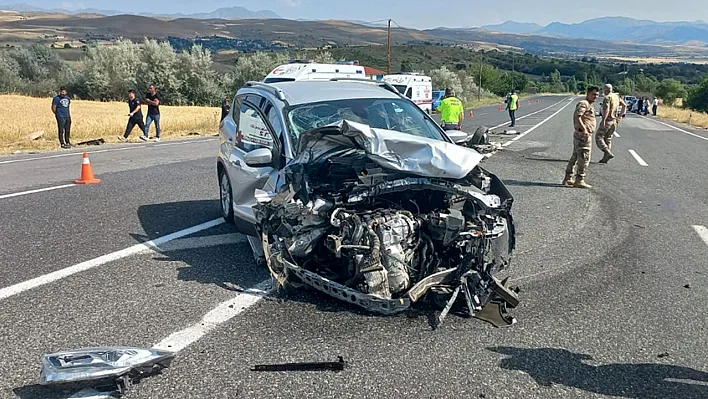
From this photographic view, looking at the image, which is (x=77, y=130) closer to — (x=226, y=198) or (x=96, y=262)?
(x=226, y=198)

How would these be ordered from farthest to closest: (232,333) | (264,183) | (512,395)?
(264,183) < (232,333) < (512,395)

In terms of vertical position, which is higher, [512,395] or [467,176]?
[467,176]

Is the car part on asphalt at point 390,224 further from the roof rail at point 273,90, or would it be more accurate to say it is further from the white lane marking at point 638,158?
the white lane marking at point 638,158

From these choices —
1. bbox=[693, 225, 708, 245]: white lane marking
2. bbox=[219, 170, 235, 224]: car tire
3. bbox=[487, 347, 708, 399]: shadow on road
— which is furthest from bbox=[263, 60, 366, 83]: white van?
bbox=[487, 347, 708, 399]: shadow on road

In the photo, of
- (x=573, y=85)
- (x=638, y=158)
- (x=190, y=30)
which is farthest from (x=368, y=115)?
(x=573, y=85)

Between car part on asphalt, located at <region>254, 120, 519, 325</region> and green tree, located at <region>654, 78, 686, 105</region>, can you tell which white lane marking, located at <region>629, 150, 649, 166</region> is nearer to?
car part on asphalt, located at <region>254, 120, 519, 325</region>

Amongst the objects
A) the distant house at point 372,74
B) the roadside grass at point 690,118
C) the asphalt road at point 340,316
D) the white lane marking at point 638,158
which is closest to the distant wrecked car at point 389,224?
the asphalt road at point 340,316

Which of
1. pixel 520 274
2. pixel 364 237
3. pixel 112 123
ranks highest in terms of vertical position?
pixel 364 237

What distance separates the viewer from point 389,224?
15.2 feet

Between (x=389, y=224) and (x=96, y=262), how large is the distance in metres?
3.21

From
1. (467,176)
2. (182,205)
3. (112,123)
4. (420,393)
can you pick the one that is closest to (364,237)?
(467,176)

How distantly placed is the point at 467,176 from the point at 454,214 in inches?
17.6

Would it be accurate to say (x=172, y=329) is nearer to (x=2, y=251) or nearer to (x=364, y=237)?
(x=364, y=237)

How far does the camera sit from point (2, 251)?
6.59 m
